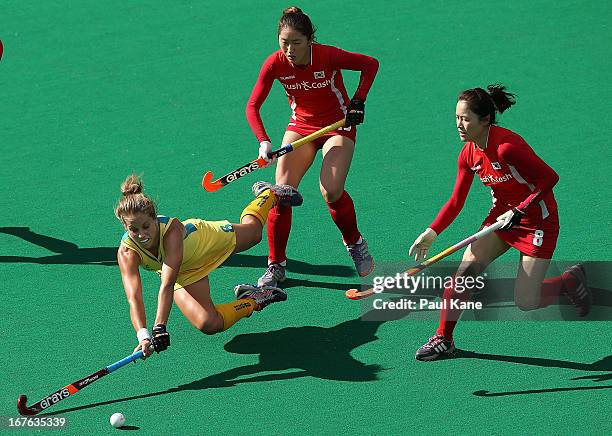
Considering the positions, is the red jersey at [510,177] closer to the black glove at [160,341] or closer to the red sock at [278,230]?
the red sock at [278,230]

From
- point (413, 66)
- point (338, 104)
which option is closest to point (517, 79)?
point (413, 66)

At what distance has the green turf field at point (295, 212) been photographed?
18.4ft

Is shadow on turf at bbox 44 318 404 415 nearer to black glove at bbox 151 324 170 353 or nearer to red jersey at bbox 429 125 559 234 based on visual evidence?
black glove at bbox 151 324 170 353

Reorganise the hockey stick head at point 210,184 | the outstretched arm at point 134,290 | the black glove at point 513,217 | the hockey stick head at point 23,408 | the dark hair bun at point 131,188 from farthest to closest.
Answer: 1. the hockey stick head at point 210,184
2. the black glove at point 513,217
3. the dark hair bun at point 131,188
4. the outstretched arm at point 134,290
5. the hockey stick head at point 23,408

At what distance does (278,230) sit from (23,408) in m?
1.96

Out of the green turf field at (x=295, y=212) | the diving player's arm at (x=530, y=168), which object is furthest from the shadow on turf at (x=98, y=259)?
the diving player's arm at (x=530, y=168)

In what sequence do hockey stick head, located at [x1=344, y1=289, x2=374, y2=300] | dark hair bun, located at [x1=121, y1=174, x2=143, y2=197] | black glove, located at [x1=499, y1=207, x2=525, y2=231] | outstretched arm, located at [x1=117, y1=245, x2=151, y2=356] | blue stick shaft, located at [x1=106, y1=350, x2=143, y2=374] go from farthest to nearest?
1. hockey stick head, located at [x1=344, y1=289, x2=374, y2=300]
2. black glove, located at [x1=499, y1=207, x2=525, y2=231]
3. dark hair bun, located at [x1=121, y1=174, x2=143, y2=197]
4. outstretched arm, located at [x1=117, y1=245, x2=151, y2=356]
5. blue stick shaft, located at [x1=106, y1=350, x2=143, y2=374]

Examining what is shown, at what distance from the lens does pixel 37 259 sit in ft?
Result: 23.4

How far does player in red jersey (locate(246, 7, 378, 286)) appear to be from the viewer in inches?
265

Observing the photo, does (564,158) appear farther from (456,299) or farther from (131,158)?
(131,158)

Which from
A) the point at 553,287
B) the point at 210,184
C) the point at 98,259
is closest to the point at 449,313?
the point at 553,287

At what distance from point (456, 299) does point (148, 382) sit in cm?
161

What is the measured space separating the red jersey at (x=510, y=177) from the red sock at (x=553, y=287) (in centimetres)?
38

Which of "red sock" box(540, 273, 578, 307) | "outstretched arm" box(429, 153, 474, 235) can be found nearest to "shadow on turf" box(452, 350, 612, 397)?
"red sock" box(540, 273, 578, 307)
